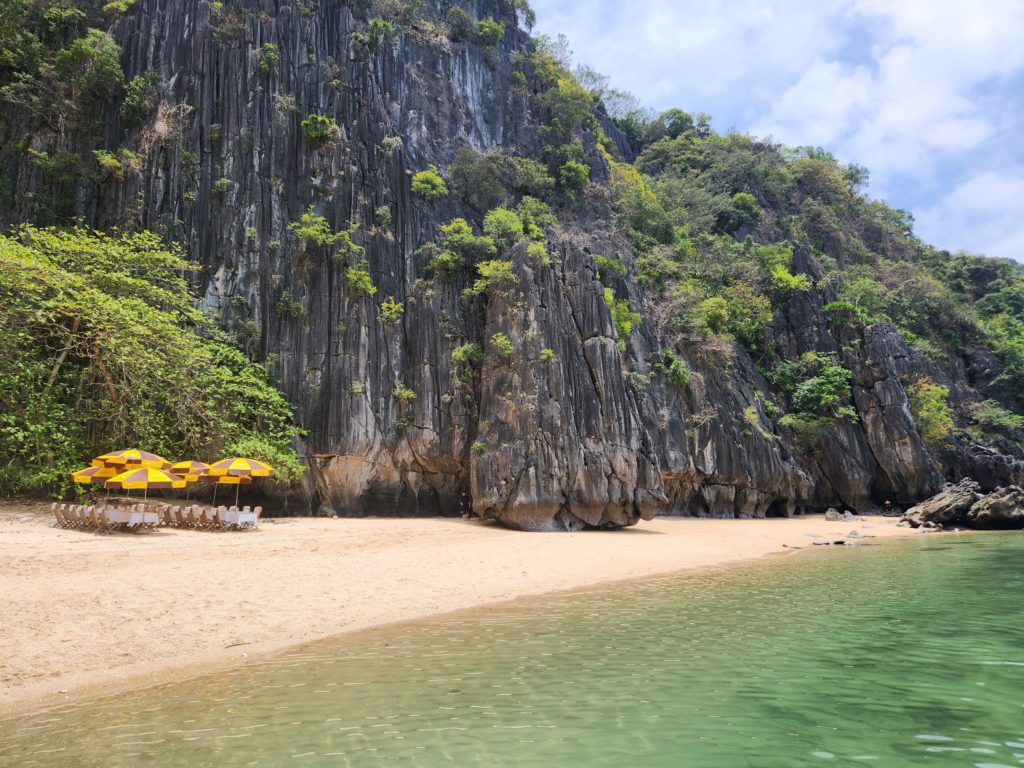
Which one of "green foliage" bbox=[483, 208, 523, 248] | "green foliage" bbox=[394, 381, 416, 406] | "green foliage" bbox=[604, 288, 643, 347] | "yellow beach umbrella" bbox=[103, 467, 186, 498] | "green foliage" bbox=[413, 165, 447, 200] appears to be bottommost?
"yellow beach umbrella" bbox=[103, 467, 186, 498]

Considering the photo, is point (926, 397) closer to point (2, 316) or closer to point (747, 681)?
point (747, 681)

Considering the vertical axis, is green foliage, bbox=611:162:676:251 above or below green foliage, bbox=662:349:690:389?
above

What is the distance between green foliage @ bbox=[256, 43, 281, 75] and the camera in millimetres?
30297

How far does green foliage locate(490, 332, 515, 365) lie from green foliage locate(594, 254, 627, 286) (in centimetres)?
990

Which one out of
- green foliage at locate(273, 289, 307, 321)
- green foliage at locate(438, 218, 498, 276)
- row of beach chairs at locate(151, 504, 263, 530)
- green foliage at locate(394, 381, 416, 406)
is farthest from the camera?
green foliage at locate(438, 218, 498, 276)

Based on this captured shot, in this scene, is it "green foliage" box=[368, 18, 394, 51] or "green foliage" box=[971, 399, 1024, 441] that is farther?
"green foliage" box=[971, 399, 1024, 441]

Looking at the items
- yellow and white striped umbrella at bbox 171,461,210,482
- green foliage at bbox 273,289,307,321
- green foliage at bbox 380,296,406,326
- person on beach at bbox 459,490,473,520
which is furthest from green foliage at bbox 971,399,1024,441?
yellow and white striped umbrella at bbox 171,461,210,482

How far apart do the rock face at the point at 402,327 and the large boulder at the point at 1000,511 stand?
1.10m

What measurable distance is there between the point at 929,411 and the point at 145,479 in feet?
145

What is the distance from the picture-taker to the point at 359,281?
27000mm

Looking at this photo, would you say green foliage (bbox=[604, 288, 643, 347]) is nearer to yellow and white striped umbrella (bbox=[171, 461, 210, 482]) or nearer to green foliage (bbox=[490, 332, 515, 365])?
green foliage (bbox=[490, 332, 515, 365])

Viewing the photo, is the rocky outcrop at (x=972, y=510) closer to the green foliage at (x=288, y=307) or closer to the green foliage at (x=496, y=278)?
the green foliage at (x=496, y=278)

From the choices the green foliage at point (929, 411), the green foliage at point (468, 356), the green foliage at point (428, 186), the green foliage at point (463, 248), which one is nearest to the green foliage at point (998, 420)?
the green foliage at point (929, 411)

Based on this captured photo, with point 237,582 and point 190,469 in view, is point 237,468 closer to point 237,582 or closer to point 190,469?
point 190,469
